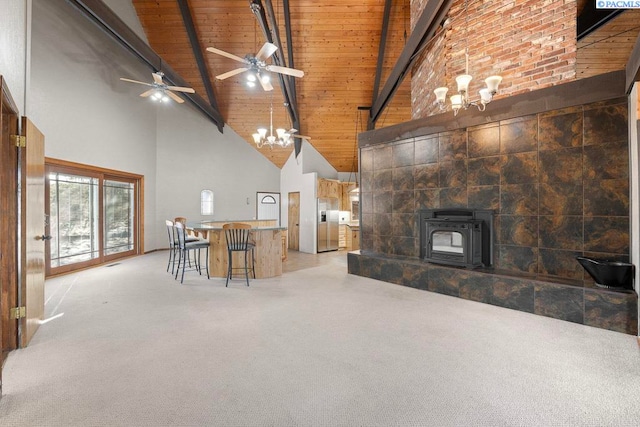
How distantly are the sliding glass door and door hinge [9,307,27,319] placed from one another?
120 inches

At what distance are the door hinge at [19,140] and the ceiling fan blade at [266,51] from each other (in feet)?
8.65

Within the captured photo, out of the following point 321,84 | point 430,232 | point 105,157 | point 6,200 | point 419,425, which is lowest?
point 419,425

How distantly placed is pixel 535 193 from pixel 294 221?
688 cm

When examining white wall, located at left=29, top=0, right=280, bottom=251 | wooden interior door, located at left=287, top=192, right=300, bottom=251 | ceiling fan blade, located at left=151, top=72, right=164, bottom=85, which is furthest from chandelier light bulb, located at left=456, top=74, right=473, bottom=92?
wooden interior door, located at left=287, top=192, right=300, bottom=251

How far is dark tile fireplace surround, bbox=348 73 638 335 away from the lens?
125 inches

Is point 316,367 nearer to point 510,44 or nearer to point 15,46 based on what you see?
point 15,46

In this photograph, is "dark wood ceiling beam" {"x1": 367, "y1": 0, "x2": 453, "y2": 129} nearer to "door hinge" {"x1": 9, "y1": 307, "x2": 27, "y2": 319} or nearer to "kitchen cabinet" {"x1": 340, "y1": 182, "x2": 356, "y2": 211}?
"kitchen cabinet" {"x1": 340, "y1": 182, "x2": 356, "y2": 211}

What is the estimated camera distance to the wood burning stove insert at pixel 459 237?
13.4ft

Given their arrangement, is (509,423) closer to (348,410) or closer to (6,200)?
(348,410)

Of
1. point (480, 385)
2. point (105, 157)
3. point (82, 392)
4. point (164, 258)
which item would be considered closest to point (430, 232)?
point (480, 385)

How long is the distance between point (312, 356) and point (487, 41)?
15.2ft

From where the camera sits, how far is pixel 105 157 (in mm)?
6566

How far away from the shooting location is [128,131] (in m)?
7.34

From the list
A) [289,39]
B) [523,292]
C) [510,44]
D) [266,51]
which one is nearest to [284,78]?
[289,39]
